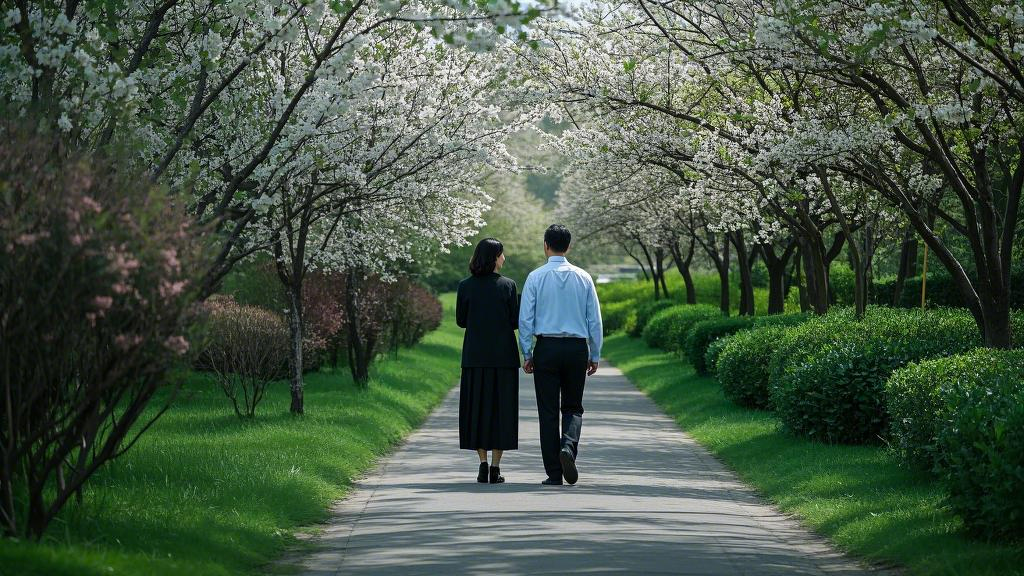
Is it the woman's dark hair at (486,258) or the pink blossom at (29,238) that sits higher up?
the woman's dark hair at (486,258)

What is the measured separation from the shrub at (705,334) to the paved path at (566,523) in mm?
10882

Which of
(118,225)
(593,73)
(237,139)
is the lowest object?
(118,225)

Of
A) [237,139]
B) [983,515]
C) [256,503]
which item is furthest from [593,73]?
[983,515]

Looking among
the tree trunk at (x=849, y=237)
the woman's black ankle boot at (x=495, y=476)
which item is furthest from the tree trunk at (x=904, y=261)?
the woman's black ankle boot at (x=495, y=476)

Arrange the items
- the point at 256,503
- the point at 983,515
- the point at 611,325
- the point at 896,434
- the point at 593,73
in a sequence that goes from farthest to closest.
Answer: the point at 611,325 < the point at 593,73 < the point at 896,434 < the point at 256,503 < the point at 983,515

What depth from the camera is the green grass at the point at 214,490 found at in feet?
23.5

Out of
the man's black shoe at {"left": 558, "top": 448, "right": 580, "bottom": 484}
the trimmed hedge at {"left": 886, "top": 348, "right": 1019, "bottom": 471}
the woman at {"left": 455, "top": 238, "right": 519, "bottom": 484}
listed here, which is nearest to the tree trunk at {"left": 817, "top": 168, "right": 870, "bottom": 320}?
the trimmed hedge at {"left": 886, "top": 348, "right": 1019, "bottom": 471}

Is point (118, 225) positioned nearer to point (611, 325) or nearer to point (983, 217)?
point (983, 217)

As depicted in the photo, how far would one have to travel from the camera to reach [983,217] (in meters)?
13.8

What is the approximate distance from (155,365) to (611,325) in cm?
5253

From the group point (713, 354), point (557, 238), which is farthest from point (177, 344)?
point (713, 354)

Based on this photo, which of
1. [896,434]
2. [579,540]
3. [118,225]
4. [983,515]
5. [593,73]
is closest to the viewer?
[118,225]

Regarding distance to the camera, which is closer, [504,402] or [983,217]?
[504,402]

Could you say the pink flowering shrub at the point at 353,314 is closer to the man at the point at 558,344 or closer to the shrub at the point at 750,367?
the shrub at the point at 750,367
